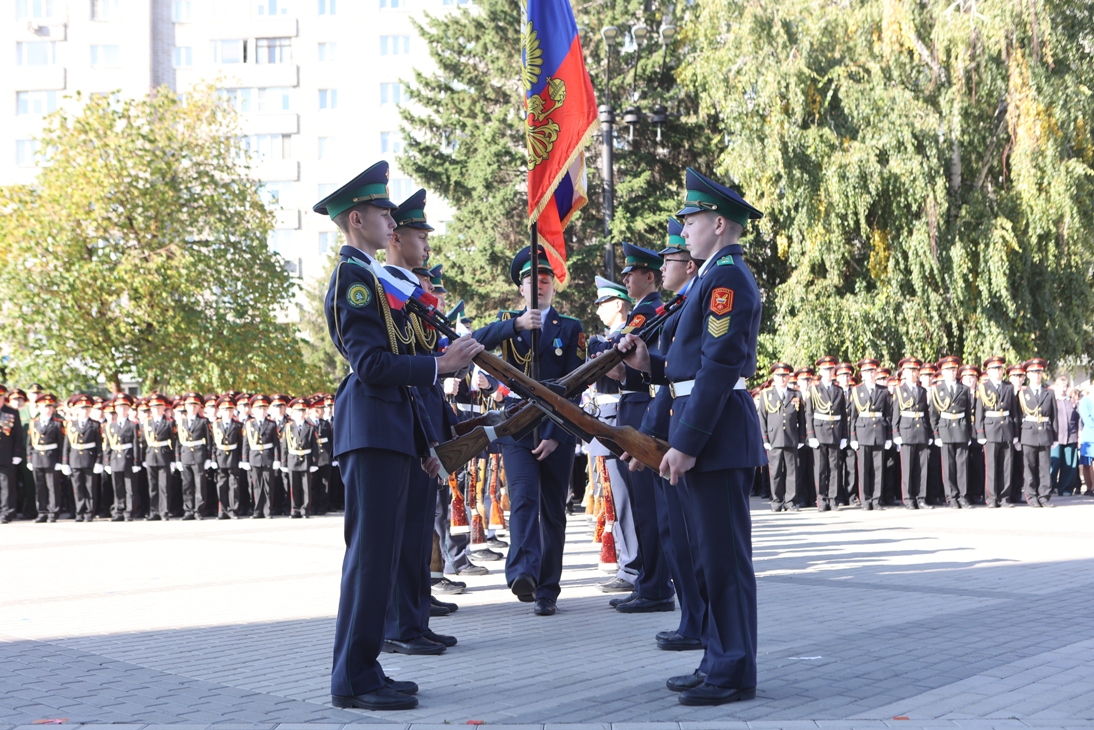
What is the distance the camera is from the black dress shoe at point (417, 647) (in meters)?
6.32

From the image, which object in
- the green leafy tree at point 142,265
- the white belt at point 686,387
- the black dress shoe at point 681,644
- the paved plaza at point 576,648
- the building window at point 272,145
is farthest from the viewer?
the building window at point 272,145

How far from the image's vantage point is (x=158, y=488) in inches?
749

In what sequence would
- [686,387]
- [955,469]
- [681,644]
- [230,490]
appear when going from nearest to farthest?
[686,387] < [681,644] < [955,469] < [230,490]

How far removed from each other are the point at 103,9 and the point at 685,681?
Result: 62.0 meters

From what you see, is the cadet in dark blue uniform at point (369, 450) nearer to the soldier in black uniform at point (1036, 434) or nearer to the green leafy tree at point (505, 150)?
the soldier in black uniform at point (1036, 434)

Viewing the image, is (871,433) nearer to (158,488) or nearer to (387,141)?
(158,488)

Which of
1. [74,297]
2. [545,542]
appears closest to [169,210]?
[74,297]

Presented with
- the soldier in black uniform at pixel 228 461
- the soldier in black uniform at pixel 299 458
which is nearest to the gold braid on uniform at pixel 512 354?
the soldier in black uniform at pixel 299 458

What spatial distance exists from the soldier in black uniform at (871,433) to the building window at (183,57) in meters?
51.5

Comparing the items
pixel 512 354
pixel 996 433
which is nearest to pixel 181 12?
pixel 996 433

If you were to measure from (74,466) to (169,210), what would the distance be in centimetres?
1126

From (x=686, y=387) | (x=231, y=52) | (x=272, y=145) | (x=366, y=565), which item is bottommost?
(x=366, y=565)

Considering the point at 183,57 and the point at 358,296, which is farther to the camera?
the point at 183,57

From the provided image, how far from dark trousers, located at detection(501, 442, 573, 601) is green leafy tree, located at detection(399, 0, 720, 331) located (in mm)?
19169
